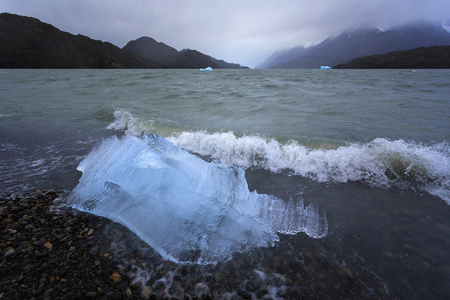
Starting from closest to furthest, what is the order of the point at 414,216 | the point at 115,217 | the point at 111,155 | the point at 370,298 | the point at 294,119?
1. the point at 370,298
2. the point at 115,217
3. the point at 414,216
4. the point at 111,155
5. the point at 294,119

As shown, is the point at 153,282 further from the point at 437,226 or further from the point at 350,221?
the point at 437,226

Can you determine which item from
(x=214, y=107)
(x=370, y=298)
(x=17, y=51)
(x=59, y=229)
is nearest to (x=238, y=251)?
(x=370, y=298)

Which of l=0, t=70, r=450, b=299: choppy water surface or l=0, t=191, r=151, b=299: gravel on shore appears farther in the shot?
l=0, t=70, r=450, b=299: choppy water surface

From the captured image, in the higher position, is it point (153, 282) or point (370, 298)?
point (153, 282)

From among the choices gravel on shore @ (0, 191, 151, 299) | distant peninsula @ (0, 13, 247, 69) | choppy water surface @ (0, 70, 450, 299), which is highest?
distant peninsula @ (0, 13, 247, 69)

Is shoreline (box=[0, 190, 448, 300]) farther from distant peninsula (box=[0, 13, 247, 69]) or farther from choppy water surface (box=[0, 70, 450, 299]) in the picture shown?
distant peninsula (box=[0, 13, 247, 69])

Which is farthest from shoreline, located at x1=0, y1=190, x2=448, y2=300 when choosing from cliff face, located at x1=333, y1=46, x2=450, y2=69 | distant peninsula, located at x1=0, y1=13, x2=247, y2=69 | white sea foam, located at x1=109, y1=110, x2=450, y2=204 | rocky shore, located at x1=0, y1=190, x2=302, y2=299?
distant peninsula, located at x1=0, y1=13, x2=247, y2=69

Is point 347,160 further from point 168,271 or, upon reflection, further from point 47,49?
point 47,49
